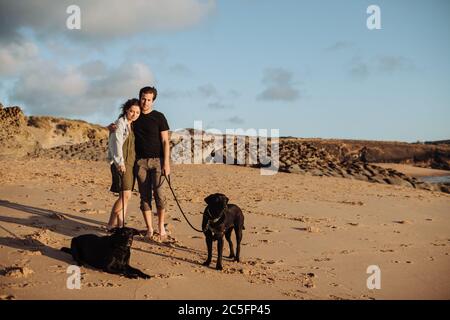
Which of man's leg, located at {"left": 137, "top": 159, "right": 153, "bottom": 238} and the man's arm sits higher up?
the man's arm

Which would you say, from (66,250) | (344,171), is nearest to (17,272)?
(66,250)

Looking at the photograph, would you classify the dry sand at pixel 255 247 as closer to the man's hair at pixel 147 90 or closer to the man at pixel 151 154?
the man at pixel 151 154

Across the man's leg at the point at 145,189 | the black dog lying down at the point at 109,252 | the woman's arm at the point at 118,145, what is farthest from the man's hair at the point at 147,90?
the black dog lying down at the point at 109,252

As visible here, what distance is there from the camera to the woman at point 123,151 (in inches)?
246

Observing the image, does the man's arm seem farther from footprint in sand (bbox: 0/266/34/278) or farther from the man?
footprint in sand (bbox: 0/266/34/278)

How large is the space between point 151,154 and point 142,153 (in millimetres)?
140

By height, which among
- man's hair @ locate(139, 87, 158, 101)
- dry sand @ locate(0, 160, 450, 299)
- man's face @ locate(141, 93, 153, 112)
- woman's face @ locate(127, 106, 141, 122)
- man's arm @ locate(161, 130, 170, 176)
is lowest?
dry sand @ locate(0, 160, 450, 299)

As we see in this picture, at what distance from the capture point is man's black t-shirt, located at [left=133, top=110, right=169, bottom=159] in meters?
6.59

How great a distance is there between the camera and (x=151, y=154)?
6.65m

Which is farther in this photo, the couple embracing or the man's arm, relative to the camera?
the man's arm

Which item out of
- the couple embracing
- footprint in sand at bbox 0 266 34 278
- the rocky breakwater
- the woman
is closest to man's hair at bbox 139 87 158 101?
the couple embracing

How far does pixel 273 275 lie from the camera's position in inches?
209
